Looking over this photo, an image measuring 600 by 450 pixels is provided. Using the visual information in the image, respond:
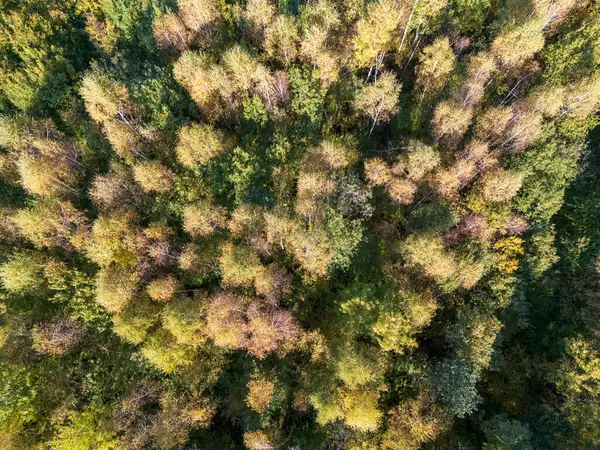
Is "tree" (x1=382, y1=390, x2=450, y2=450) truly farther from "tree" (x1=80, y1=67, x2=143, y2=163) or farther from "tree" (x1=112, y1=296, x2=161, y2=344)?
"tree" (x1=80, y1=67, x2=143, y2=163)

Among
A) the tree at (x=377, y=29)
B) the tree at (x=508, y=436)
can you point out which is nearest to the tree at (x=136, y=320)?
the tree at (x=508, y=436)

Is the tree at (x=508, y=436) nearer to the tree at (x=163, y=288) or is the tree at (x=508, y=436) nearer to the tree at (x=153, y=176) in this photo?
the tree at (x=163, y=288)

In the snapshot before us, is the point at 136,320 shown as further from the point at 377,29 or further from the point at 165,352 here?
the point at 377,29

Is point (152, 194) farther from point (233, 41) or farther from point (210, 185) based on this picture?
point (233, 41)

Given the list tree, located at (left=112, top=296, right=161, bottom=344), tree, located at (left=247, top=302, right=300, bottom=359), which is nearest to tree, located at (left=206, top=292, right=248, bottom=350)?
tree, located at (left=247, top=302, right=300, bottom=359)

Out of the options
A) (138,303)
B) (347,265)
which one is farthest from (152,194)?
(347,265)

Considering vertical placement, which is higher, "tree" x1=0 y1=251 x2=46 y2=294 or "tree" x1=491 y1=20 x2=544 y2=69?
"tree" x1=491 y1=20 x2=544 y2=69

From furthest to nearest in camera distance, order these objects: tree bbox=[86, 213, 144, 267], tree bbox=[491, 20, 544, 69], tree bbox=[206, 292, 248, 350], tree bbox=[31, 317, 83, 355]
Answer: tree bbox=[491, 20, 544, 69]
tree bbox=[86, 213, 144, 267]
tree bbox=[31, 317, 83, 355]
tree bbox=[206, 292, 248, 350]

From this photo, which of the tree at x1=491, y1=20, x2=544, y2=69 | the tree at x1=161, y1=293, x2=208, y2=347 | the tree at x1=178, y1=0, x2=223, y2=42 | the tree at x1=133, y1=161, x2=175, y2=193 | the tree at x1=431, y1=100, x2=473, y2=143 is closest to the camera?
the tree at x1=161, y1=293, x2=208, y2=347
